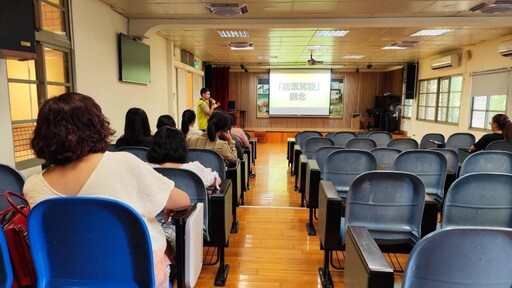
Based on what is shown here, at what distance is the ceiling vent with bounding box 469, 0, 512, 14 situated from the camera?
4.13 m

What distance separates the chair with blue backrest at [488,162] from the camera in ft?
9.05

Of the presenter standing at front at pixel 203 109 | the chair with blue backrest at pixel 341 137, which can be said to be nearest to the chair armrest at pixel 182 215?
the chair with blue backrest at pixel 341 137

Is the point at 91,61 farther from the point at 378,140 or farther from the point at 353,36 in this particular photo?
the point at 353,36

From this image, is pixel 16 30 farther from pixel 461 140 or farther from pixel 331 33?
pixel 461 140

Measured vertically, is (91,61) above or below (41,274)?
above

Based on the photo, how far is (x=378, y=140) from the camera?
197 inches

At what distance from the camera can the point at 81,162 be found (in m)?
1.10

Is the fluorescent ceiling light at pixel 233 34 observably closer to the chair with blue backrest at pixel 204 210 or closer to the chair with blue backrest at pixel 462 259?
the chair with blue backrest at pixel 204 210

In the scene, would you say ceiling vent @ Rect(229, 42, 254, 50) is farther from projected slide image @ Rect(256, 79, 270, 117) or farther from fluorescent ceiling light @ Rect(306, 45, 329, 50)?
projected slide image @ Rect(256, 79, 270, 117)

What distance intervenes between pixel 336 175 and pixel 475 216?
1122mm

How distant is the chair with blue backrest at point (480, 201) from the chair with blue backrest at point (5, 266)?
2.04 metres

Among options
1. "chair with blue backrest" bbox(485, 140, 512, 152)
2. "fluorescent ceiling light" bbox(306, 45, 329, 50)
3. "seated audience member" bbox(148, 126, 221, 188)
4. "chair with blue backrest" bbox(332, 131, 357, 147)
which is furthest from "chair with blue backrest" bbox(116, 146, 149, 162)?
"fluorescent ceiling light" bbox(306, 45, 329, 50)

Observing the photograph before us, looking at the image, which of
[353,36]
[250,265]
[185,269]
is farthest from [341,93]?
[185,269]

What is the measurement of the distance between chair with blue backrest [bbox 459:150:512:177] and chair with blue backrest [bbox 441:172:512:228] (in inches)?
40.4
